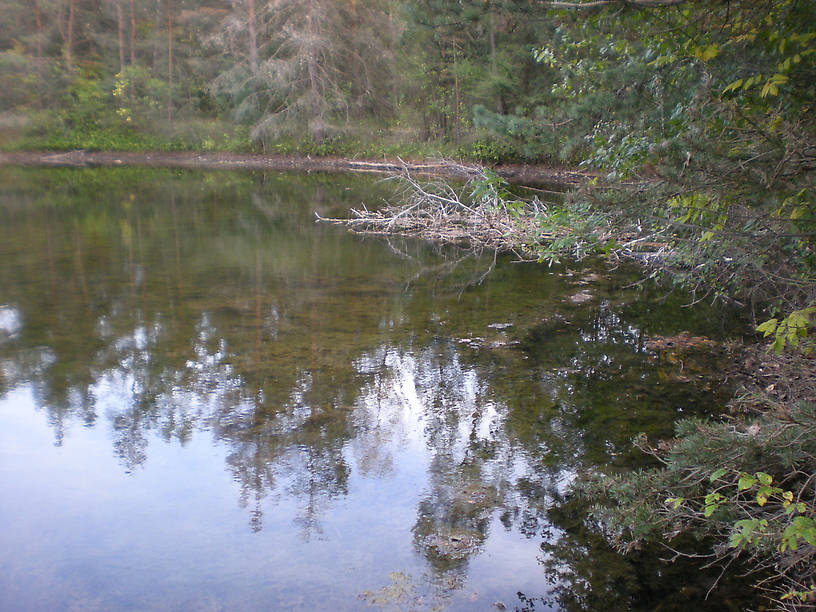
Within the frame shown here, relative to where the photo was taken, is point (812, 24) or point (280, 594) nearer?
point (812, 24)

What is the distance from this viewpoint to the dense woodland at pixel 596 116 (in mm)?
3453

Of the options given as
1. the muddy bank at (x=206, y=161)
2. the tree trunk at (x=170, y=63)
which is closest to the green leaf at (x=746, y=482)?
the muddy bank at (x=206, y=161)

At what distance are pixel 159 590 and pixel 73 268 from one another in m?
8.83

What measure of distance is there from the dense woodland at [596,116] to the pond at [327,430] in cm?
66

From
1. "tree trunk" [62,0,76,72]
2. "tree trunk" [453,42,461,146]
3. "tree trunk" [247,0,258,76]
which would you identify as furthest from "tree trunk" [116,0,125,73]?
"tree trunk" [453,42,461,146]

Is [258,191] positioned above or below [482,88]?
below

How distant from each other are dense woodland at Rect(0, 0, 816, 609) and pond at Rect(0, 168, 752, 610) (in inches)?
26.0

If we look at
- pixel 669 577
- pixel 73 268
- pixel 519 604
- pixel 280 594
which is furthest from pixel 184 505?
pixel 73 268

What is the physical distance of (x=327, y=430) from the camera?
5664 millimetres

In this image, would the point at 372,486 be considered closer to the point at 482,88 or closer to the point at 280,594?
the point at 280,594

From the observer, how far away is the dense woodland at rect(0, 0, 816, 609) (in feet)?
11.3

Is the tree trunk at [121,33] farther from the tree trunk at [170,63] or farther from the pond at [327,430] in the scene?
the pond at [327,430]

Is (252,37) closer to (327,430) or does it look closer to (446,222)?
(446,222)

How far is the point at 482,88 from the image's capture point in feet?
92.5
